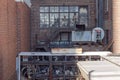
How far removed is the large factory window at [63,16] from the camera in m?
27.0

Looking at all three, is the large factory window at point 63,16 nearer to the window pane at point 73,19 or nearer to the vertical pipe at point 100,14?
the window pane at point 73,19

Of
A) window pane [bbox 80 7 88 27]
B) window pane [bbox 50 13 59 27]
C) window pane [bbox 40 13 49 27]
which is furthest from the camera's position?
window pane [bbox 80 7 88 27]

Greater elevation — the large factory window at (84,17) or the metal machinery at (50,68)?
the large factory window at (84,17)

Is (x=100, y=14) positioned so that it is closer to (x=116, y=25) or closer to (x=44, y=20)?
(x=44, y=20)

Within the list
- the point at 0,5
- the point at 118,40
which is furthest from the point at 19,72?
the point at 118,40

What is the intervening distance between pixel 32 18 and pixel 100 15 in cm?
567

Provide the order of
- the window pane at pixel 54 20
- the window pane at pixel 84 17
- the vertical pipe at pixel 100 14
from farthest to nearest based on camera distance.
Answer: the window pane at pixel 84 17, the window pane at pixel 54 20, the vertical pipe at pixel 100 14

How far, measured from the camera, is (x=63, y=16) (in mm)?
27266

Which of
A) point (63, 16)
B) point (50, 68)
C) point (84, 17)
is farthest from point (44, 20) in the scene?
point (50, 68)

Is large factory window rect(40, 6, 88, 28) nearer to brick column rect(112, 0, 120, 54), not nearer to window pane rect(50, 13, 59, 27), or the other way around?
window pane rect(50, 13, 59, 27)

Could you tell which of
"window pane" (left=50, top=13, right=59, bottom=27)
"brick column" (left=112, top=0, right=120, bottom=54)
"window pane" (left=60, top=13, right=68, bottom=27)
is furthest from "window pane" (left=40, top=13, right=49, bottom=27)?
"brick column" (left=112, top=0, right=120, bottom=54)

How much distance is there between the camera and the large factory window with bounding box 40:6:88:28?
27.0 metres

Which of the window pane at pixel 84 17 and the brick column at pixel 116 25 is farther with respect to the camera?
the window pane at pixel 84 17

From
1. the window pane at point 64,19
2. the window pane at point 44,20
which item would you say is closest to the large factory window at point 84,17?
the window pane at point 64,19
